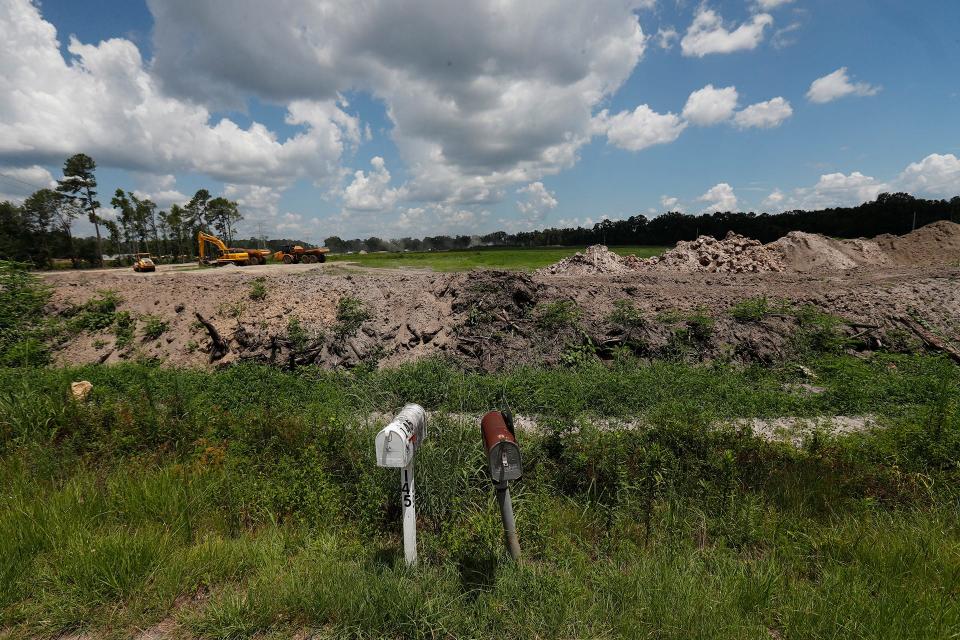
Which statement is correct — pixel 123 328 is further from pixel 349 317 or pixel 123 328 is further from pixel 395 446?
pixel 395 446

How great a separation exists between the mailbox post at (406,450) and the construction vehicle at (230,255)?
2957cm

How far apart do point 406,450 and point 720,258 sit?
2696 cm

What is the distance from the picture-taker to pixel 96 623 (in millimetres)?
2904

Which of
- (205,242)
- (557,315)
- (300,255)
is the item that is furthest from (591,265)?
(205,242)

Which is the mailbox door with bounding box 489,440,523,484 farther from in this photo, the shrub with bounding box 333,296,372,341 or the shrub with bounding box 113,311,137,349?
the shrub with bounding box 113,311,137,349

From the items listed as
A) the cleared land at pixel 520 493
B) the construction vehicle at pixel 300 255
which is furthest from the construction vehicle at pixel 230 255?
the cleared land at pixel 520 493

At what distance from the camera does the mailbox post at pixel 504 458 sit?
2.82 m

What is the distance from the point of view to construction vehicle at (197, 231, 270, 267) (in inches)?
1113

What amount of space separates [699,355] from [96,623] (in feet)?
36.6

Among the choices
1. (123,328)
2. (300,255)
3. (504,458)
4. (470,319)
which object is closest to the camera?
(504,458)

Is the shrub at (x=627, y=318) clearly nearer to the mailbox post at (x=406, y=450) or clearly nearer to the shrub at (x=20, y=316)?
the mailbox post at (x=406, y=450)

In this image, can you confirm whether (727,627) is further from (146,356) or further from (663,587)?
(146,356)

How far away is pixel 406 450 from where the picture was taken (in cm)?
288

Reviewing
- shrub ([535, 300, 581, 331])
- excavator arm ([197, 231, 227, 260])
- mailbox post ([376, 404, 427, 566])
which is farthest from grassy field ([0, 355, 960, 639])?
excavator arm ([197, 231, 227, 260])
